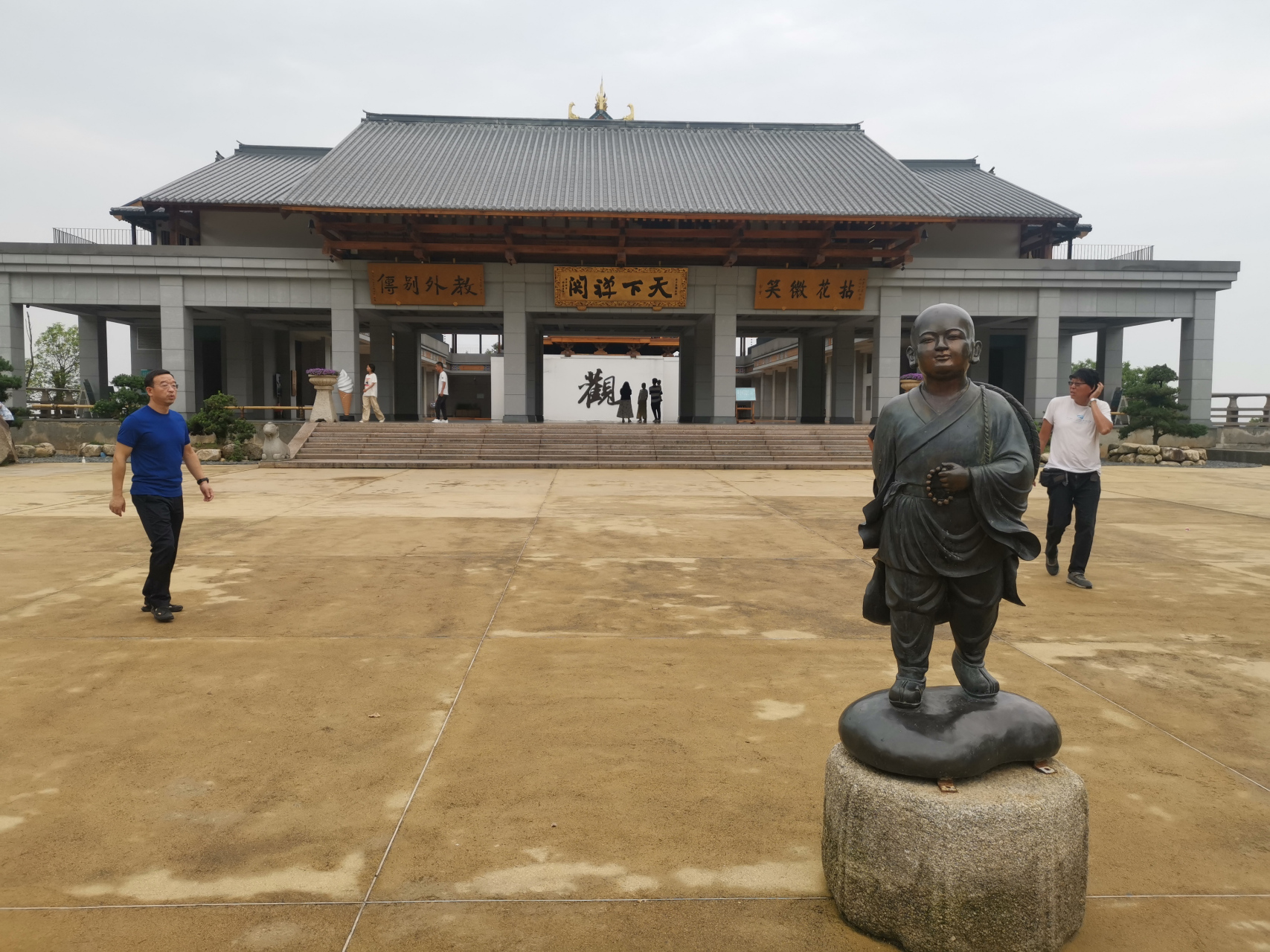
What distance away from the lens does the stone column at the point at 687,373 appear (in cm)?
2619

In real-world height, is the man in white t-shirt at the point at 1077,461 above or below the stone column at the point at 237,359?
below

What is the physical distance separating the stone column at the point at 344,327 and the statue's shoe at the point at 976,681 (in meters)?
21.1

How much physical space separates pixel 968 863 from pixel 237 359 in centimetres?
2789

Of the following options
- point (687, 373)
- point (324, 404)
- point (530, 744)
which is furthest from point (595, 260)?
point (530, 744)

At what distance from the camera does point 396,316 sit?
A: 23922 millimetres

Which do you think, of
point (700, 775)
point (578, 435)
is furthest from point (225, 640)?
point (578, 435)

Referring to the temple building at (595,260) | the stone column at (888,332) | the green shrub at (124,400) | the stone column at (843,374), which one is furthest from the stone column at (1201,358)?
the green shrub at (124,400)

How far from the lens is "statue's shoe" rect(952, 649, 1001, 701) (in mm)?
Answer: 2135

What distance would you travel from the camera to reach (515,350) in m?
22.1

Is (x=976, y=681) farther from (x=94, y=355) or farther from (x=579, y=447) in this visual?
(x=94, y=355)

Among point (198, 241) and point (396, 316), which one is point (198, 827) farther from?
point (198, 241)

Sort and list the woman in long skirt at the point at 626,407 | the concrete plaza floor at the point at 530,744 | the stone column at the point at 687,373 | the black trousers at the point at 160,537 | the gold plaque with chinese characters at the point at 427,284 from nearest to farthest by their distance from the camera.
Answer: the concrete plaza floor at the point at 530,744
the black trousers at the point at 160,537
the gold plaque with chinese characters at the point at 427,284
the woman in long skirt at the point at 626,407
the stone column at the point at 687,373

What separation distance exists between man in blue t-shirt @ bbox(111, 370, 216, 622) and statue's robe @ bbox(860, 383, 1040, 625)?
433 cm

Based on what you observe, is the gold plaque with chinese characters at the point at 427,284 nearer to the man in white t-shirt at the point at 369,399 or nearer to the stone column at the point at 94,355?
the man in white t-shirt at the point at 369,399
